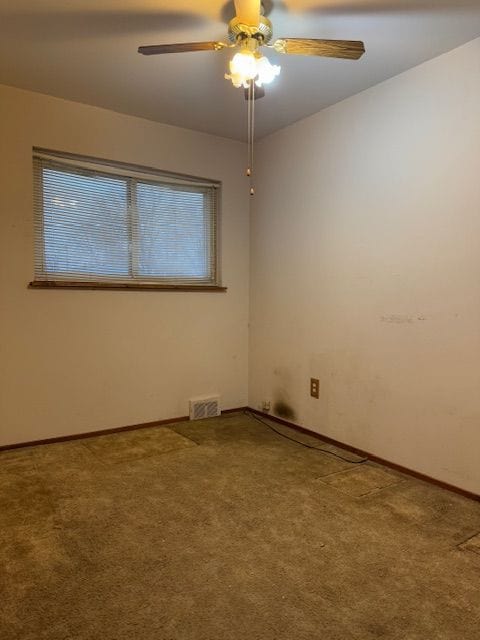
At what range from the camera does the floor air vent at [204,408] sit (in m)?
3.66

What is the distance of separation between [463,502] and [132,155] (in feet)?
10.3

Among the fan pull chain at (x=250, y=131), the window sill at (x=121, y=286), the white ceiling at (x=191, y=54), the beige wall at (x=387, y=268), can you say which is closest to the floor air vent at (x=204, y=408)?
the beige wall at (x=387, y=268)

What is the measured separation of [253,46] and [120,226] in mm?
1798

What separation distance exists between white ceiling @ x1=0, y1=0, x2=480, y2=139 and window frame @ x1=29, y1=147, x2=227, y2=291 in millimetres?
403

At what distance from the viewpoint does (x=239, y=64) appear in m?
1.79

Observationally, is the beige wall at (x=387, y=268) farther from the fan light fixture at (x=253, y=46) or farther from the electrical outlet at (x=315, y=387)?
the fan light fixture at (x=253, y=46)

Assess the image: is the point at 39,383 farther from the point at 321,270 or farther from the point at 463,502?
the point at 463,502

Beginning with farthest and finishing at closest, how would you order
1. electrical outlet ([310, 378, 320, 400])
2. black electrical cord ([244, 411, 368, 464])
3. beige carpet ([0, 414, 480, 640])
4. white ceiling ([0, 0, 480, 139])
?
1. electrical outlet ([310, 378, 320, 400])
2. black electrical cord ([244, 411, 368, 464])
3. white ceiling ([0, 0, 480, 139])
4. beige carpet ([0, 414, 480, 640])

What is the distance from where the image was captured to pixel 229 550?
181 centimetres

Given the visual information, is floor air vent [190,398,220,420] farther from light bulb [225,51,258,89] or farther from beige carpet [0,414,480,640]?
light bulb [225,51,258,89]

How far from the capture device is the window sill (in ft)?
9.72

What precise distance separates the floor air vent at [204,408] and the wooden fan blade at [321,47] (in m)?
2.67

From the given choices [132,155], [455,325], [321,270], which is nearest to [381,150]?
[321,270]

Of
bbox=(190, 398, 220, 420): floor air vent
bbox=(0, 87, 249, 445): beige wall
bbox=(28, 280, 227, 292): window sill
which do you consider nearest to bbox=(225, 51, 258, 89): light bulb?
bbox=(0, 87, 249, 445): beige wall
